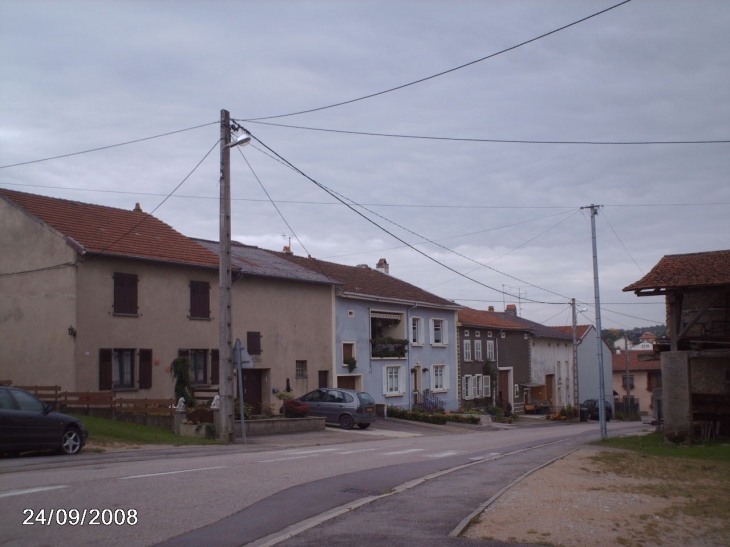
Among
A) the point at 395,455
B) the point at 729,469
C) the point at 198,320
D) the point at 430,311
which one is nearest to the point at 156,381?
the point at 198,320

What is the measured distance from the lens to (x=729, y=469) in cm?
1488

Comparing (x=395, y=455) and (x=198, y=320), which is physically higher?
(x=198, y=320)

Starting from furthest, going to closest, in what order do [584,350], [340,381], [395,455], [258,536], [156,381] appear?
1. [584,350]
2. [340,381]
3. [156,381]
4. [395,455]
5. [258,536]

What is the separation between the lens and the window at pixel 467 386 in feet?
161

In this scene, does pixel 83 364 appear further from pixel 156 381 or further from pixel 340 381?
pixel 340 381

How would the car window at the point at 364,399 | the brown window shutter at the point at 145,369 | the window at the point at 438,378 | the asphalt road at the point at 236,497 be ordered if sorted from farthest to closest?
1. the window at the point at 438,378
2. the car window at the point at 364,399
3. the brown window shutter at the point at 145,369
4. the asphalt road at the point at 236,497

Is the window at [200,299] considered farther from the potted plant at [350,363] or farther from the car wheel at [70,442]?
the car wheel at [70,442]

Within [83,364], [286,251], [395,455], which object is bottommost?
[395,455]

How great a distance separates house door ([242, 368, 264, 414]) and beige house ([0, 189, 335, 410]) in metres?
0.10

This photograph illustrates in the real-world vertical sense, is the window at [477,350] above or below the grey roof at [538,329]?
below

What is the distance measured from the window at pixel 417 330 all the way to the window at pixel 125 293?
20468 millimetres

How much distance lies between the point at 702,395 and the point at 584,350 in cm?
4927

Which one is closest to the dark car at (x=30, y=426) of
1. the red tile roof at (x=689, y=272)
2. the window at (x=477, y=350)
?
the red tile roof at (x=689, y=272)
